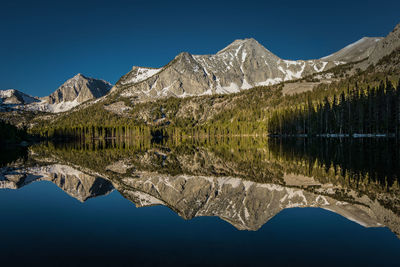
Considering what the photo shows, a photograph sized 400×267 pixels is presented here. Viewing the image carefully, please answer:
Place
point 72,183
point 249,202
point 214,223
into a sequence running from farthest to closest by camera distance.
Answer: point 72,183, point 249,202, point 214,223

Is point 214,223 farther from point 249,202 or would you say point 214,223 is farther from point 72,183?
point 72,183

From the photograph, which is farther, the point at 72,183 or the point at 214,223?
the point at 72,183

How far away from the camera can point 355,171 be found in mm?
23578

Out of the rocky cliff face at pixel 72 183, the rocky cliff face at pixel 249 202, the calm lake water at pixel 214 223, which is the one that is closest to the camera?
the calm lake water at pixel 214 223

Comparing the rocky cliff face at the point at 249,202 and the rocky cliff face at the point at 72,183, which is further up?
the rocky cliff face at the point at 249,202

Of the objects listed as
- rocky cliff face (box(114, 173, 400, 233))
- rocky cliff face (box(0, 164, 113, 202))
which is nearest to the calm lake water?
rocky cliff face (box(114, 173, 400, 233))

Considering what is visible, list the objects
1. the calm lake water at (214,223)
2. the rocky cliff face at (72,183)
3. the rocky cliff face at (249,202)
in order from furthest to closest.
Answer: the rocky cliff face at (72,183) → the rocky cliff face at (249,202) → the calm lake water at (214,223)

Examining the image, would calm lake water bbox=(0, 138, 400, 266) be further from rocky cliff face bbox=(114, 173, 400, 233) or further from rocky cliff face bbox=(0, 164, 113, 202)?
rocky cliff face bbox=(0, 164, 113, 202)

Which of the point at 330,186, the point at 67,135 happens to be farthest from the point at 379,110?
the point at 67,135

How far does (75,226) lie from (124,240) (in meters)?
3.45

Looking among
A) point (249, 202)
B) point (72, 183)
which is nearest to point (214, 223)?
point (249, 202)

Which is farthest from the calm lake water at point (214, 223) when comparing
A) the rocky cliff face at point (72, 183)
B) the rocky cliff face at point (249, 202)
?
the rocky cliff face at point (72, 183)

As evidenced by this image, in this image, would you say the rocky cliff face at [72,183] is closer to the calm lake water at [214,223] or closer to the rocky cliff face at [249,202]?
the calm lake water at [214,223]

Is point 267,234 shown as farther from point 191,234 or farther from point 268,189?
point 268,189
